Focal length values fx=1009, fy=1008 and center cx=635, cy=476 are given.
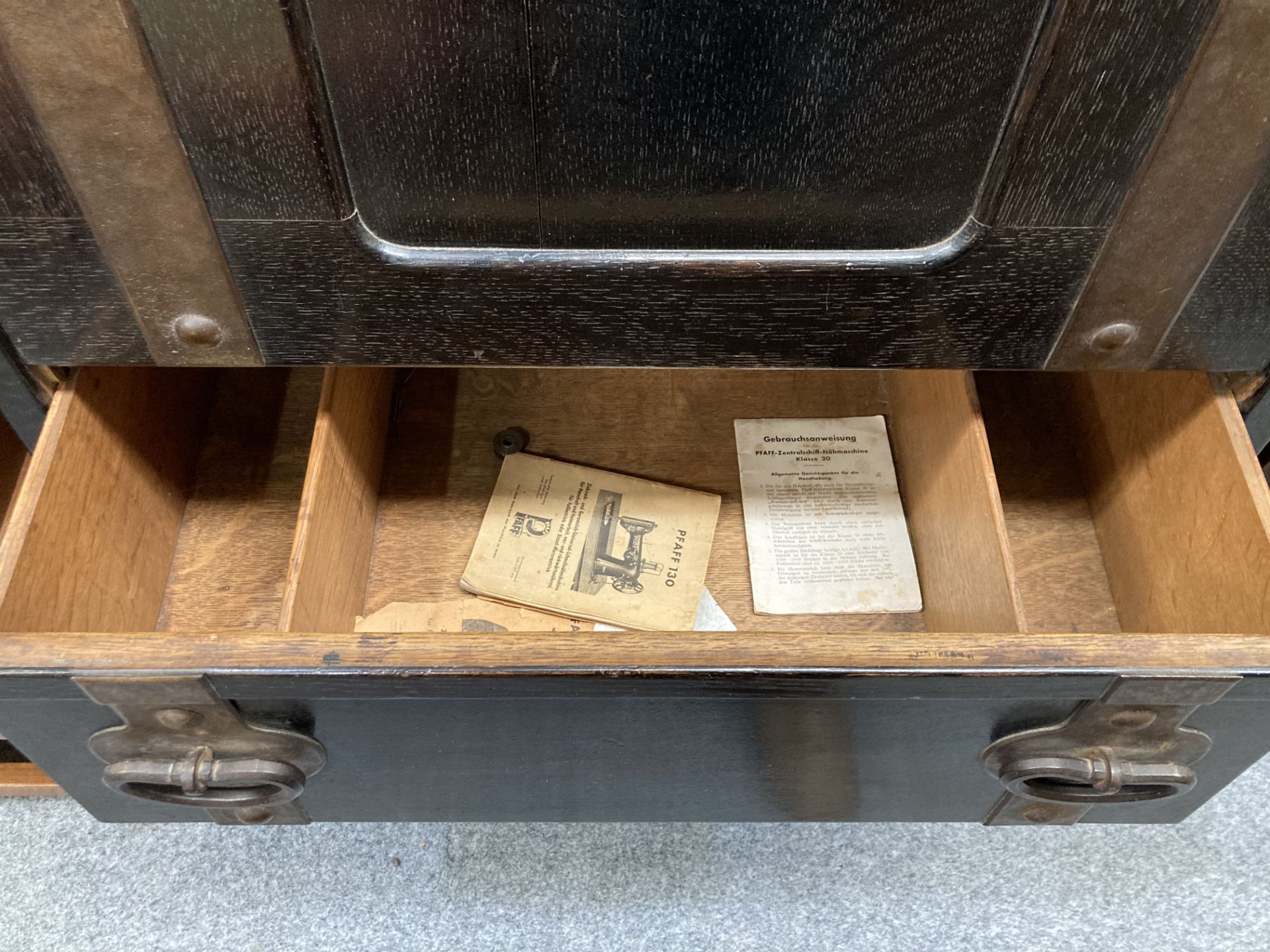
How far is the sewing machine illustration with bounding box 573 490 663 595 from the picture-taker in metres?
0.89

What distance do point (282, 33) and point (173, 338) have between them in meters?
0.23

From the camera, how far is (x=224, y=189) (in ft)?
1.76

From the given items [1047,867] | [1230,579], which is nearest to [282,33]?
[1230,579]

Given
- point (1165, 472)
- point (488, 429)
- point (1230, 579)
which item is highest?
point (488, 429)

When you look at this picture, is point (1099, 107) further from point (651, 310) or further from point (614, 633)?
point (614, 633)

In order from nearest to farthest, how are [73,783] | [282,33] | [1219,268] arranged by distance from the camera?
[282,33], [1219,268], [73,783]

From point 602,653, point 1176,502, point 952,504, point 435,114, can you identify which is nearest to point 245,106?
point 435,114

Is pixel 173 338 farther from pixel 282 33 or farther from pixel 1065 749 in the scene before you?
pixel 1065 749

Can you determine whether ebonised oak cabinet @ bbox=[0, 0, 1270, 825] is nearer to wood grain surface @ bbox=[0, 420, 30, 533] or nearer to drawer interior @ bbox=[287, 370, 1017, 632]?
drawer interior @ bbox=[287, 370, 1017, 632]

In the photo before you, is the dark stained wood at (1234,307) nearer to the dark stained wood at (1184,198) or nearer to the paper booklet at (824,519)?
the dark stained wood at (1184,198)

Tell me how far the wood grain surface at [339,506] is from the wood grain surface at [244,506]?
0.22 ft

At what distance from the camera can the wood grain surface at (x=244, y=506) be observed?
2.82ft

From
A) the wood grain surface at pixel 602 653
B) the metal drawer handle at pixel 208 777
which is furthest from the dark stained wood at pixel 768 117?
the metal drawer handle at pixel 208 777

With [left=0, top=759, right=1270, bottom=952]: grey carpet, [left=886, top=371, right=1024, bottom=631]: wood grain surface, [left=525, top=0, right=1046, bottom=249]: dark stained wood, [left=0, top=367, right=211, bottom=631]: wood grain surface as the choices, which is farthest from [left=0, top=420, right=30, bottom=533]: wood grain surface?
[left=886, top=371, right=1024, bottom=631]: wood grain surface
